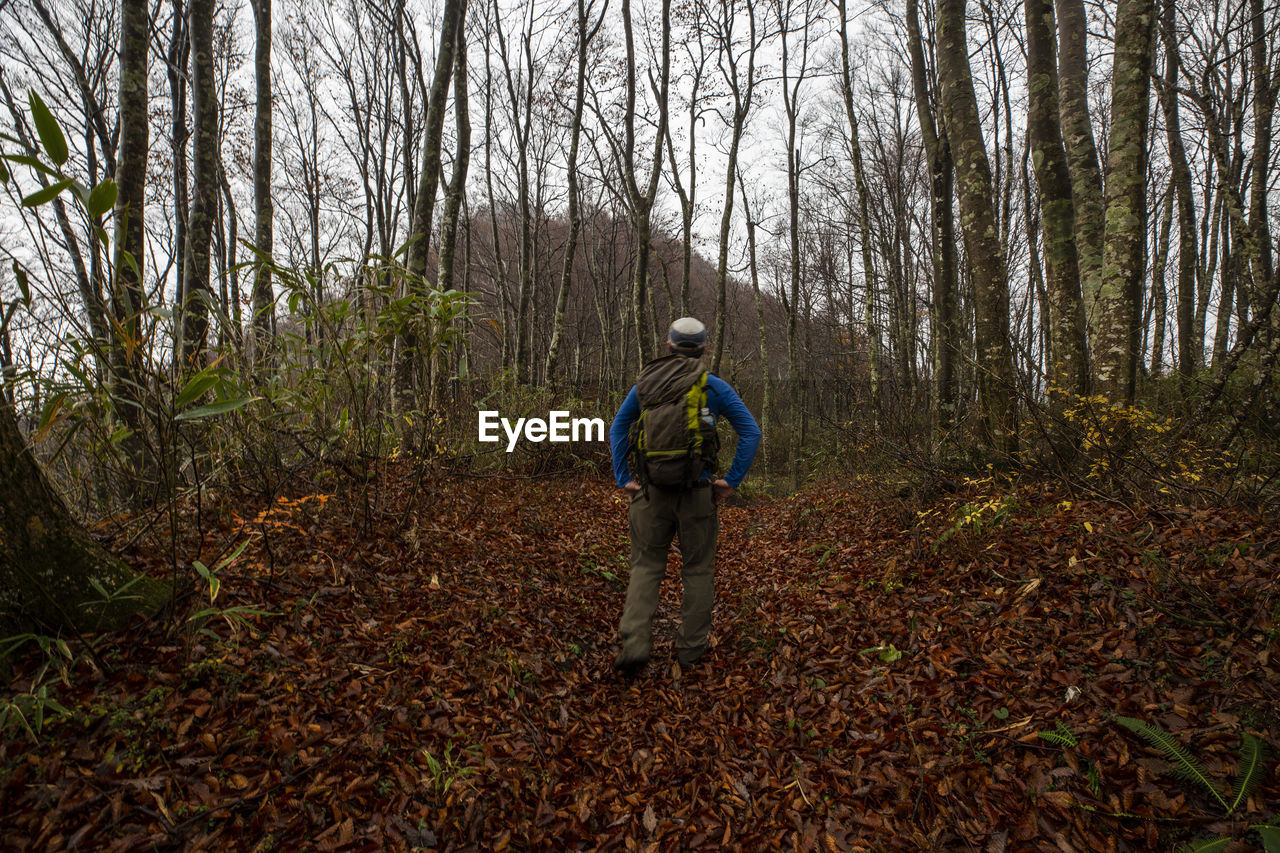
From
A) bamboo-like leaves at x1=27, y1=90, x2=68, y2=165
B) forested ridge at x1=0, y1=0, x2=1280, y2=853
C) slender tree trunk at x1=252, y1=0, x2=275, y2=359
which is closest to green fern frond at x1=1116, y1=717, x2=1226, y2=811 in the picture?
forested ridge at x1=0, y1=0, x2=1280, y2=853

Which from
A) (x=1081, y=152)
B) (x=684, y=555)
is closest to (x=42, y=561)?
(x=684, y=555)

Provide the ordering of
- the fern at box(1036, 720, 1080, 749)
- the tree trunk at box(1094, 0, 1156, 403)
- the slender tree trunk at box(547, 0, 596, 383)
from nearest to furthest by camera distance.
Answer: the fern at box(1036, 720, 1080, 749) → the tree trunk at box(1094, 0, 1156, 403) → the slender tree trunk at box(547, 0, 596, 383)

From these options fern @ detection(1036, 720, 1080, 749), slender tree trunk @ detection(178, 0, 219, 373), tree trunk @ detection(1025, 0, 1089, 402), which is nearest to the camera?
fern @ detection(1036, 720, 1080, 749)

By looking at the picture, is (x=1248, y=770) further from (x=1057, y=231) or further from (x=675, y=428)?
(x=1057, y=231)

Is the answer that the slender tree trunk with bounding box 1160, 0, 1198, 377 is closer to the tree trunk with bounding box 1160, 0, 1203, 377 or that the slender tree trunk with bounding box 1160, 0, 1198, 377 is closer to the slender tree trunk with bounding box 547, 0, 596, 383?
the tree trunk with bounding box 1160, 0, 1203, 377

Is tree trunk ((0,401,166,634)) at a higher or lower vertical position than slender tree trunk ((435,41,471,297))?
lower

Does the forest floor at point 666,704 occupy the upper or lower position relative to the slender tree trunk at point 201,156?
lower

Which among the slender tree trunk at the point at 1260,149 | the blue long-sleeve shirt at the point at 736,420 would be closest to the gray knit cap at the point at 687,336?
the blue long-sleeve shirt at the point at 736,420

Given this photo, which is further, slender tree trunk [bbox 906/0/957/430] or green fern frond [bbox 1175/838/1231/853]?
slender tree trunk [bbox 906/0/957/430]

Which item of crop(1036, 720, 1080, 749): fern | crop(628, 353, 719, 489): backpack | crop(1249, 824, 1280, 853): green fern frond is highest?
crop(628, 353, 719, 489): backpack

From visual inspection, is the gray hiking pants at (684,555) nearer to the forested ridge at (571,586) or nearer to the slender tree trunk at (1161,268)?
the forested ridge at (571,586)

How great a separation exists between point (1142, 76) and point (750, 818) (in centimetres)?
675

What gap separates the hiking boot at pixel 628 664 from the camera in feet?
11.2

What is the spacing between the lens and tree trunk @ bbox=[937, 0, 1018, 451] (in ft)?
17.0
